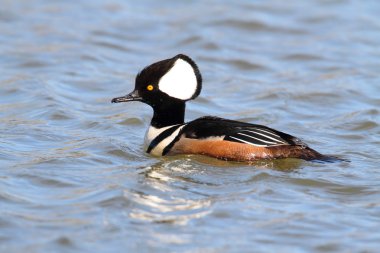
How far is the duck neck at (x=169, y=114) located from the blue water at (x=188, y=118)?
45 cm

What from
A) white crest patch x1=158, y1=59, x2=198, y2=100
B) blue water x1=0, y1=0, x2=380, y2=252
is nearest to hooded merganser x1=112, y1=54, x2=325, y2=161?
white crest patch x1=158, y1=59, x2=198, y2=100

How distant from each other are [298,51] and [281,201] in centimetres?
795

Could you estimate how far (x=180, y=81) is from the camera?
977cm

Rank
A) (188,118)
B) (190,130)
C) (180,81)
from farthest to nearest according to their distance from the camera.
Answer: (188,118)
(180,81)
(190,130)

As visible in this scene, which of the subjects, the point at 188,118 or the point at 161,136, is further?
the point at 188,118

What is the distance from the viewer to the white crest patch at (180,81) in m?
9.68

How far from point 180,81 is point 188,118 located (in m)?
2.50

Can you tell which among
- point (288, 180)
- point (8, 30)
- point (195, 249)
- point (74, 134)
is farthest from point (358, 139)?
point (8, 30)

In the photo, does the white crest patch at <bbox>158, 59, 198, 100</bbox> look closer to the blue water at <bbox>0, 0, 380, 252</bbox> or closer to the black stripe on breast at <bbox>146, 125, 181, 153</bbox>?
the black stripe on breast at <bbox>146, 125, 181, 153</bbox>

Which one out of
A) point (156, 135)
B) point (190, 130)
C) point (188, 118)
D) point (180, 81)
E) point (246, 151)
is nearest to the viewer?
point (246, 151)

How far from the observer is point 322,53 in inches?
624

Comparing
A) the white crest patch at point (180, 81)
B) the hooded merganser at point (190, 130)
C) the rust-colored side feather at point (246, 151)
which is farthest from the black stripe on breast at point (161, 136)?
the rust-colored side feather at point (246, 151)

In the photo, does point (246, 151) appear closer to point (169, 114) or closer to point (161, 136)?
point (161, 136)

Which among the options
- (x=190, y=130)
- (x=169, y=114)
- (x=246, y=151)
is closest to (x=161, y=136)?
(x=169, y=114)
